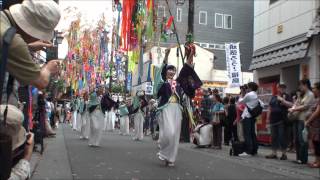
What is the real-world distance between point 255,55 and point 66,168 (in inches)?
621

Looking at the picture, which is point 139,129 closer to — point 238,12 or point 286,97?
point 286,97

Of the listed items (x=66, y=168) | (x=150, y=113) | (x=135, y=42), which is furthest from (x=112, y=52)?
(x=66, y=168)

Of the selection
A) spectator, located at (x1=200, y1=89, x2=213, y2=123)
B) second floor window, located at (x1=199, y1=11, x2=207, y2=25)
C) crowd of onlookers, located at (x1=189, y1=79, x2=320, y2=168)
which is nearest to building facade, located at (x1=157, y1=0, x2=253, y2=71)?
second floor window, located at (x1=199, y1=11, x2=207, y2=25)

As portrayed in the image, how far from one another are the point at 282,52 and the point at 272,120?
26.4 ft

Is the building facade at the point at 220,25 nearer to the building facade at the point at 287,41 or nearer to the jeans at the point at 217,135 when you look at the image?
the building facade at the point at 287,41

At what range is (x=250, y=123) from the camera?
14102mm

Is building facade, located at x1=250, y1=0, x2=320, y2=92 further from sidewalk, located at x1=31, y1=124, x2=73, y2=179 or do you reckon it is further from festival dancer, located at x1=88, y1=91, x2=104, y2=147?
sidewalk, located at x1=31, y1=124, x2=73, y2=179

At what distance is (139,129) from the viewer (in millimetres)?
21750

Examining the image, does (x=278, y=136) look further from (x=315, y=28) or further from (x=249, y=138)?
(x=315, y=28)

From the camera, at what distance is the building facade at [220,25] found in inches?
2023

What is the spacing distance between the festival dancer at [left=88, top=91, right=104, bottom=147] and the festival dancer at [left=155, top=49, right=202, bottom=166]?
5.20m

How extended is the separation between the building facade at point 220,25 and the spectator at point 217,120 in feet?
112

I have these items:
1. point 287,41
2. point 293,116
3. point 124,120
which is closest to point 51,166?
point 293,116

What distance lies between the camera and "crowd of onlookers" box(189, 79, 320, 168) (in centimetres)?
1162
